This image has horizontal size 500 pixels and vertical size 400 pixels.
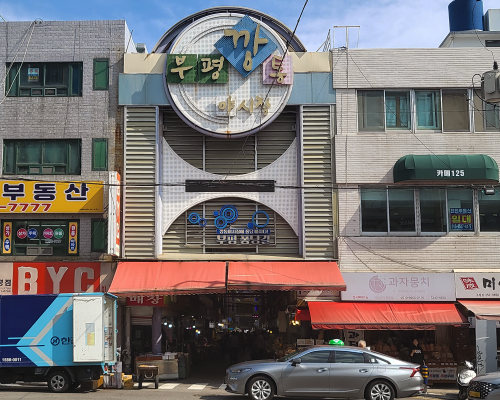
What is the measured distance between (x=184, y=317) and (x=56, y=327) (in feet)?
45.1

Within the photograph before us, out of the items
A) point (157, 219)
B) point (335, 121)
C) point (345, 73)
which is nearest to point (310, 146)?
point (335, 121)

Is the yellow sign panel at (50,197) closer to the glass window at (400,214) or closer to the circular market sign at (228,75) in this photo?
the circular market sign at (228,75)

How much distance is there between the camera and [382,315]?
19750 millimetres

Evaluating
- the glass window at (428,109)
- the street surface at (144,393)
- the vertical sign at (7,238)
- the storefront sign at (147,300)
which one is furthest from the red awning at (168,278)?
the glass window at (428,109)

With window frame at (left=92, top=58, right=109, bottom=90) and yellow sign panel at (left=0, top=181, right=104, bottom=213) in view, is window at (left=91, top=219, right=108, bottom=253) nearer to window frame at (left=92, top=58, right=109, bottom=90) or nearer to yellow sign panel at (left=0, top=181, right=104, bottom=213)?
yellow sign panel at (left=0, top=181, right=104, bottom=213)

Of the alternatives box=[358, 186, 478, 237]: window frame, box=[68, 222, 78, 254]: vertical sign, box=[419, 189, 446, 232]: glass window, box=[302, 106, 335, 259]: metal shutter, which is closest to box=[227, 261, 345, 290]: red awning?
box=[302, 106, 335, 259]: metal shutter

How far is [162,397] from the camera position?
15.6 m

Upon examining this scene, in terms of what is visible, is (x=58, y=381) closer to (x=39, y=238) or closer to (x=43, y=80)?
(x=39, y=238)

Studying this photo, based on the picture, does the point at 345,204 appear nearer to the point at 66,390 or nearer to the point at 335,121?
the point at 335,121

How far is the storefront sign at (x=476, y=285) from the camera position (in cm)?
2053

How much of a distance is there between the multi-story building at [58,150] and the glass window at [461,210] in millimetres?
11303

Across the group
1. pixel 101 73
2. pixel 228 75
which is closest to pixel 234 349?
pixel 228 75

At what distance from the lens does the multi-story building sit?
67.7ft

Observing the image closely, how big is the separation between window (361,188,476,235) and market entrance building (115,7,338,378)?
57.0 inches
